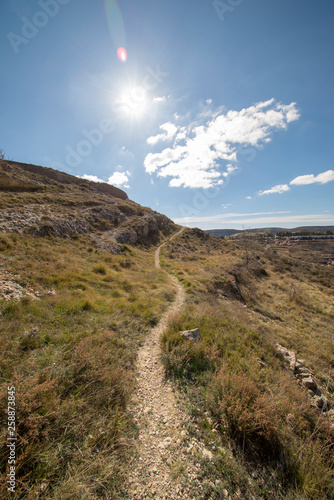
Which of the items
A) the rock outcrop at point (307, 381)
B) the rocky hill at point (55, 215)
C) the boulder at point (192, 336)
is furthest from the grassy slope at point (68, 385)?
the rocky hill at point (55, 215)

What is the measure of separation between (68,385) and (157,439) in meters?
2.14

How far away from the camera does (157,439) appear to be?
3.39 m

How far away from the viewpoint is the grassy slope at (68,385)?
2412mm

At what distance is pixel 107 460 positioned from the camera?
9.08 feet

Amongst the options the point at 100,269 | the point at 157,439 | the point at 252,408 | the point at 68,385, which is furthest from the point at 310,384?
the point at 100,269

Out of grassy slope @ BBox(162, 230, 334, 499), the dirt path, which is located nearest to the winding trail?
the dirt path

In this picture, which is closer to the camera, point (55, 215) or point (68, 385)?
point (68, 385)

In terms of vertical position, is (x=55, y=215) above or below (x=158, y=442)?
above

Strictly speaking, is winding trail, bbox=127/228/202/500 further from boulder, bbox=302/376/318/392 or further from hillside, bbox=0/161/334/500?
boulder, bbox=302/376/318/392

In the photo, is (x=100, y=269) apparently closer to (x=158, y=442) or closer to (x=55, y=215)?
(x=158, y=442)

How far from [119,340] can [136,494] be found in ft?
12.2

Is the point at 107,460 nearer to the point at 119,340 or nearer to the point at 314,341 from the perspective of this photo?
the point at 119,340

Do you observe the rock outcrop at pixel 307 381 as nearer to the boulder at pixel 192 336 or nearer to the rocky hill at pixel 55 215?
the boulder at pixel 192 336

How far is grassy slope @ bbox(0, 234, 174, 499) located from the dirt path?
27 cm
